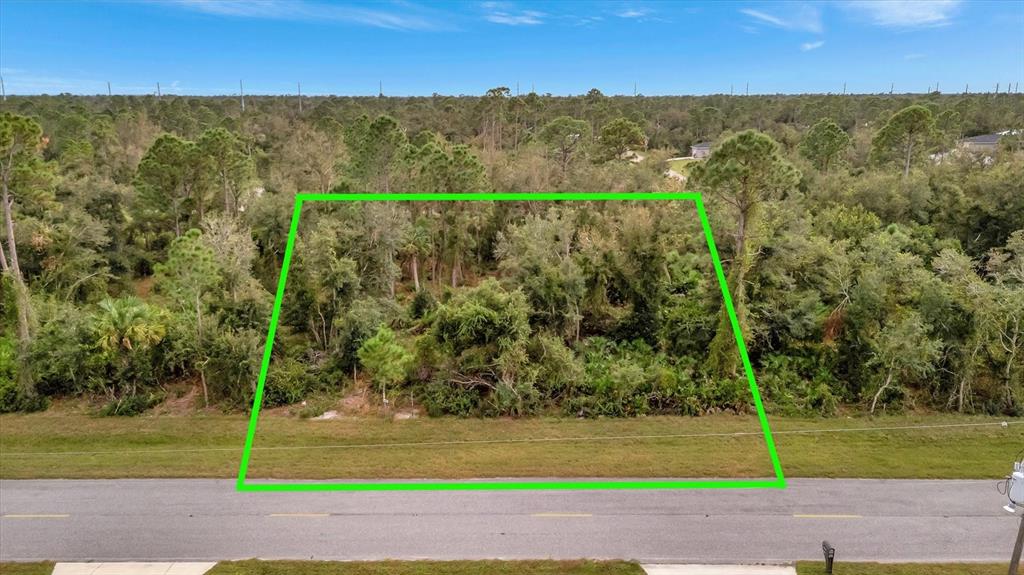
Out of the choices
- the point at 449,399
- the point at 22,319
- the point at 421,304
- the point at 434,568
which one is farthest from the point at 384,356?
the point at 22,319

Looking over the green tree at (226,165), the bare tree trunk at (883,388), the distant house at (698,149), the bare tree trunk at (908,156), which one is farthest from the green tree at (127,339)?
the distant house at (698,149)

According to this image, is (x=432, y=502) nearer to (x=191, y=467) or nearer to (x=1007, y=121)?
(x=191, y=467)

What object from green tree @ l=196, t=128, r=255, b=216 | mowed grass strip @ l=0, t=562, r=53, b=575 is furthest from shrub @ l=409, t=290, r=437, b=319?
mowed grass strip @ l=0, t=562, r=53, b=575

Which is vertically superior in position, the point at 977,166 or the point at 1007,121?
the point at 1007,121

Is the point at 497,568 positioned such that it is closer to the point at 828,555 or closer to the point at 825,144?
the point at 828,555

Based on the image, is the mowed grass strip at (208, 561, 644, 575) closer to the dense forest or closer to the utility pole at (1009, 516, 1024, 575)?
the utility pole at (1009, 516, 1024, 575)

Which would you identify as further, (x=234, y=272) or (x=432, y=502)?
(x=234, y=272)

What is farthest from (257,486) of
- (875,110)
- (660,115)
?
(875,110)
